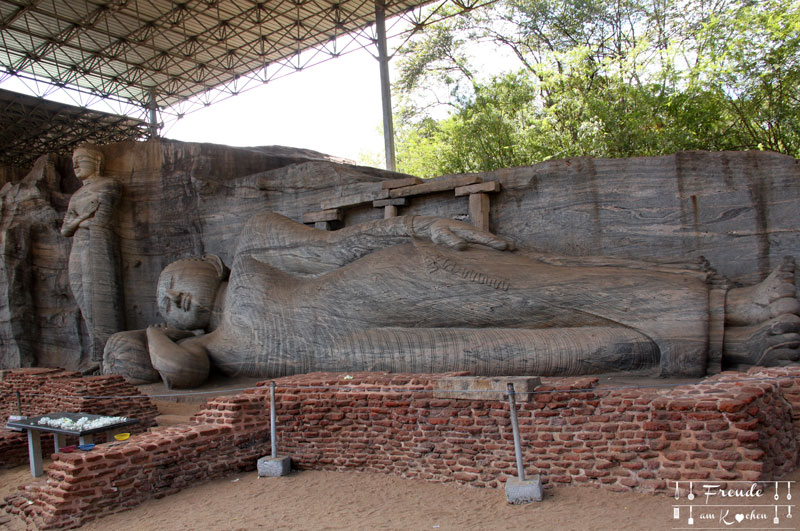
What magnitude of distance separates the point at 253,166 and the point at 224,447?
5.63 m

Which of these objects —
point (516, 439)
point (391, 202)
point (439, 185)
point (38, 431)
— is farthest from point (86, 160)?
point (516, 439)

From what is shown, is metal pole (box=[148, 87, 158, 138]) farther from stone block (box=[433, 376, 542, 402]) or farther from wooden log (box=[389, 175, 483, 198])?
stone block (box=[433, 376, 542, 402])

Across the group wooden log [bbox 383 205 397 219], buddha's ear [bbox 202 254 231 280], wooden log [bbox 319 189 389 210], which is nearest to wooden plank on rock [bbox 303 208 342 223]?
wooden log [bbox 319 189 389 210]

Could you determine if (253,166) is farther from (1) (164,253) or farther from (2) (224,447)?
(2) (224,447)

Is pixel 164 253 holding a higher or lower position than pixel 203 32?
lower

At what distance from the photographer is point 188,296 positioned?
7805 millimetres

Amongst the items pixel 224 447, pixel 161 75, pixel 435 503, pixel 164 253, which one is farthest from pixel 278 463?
pixel 161 75

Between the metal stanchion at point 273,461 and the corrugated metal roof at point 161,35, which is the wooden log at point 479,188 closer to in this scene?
the metal stanchion at point 273,461

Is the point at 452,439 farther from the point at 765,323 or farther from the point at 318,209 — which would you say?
the point at 318,209

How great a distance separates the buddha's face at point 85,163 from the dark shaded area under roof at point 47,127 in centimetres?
951

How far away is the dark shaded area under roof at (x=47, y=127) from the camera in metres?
17.2

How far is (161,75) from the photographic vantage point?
19.2 m

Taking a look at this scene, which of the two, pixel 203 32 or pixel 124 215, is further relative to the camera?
pixel 203 32

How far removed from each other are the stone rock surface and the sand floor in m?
3.09
